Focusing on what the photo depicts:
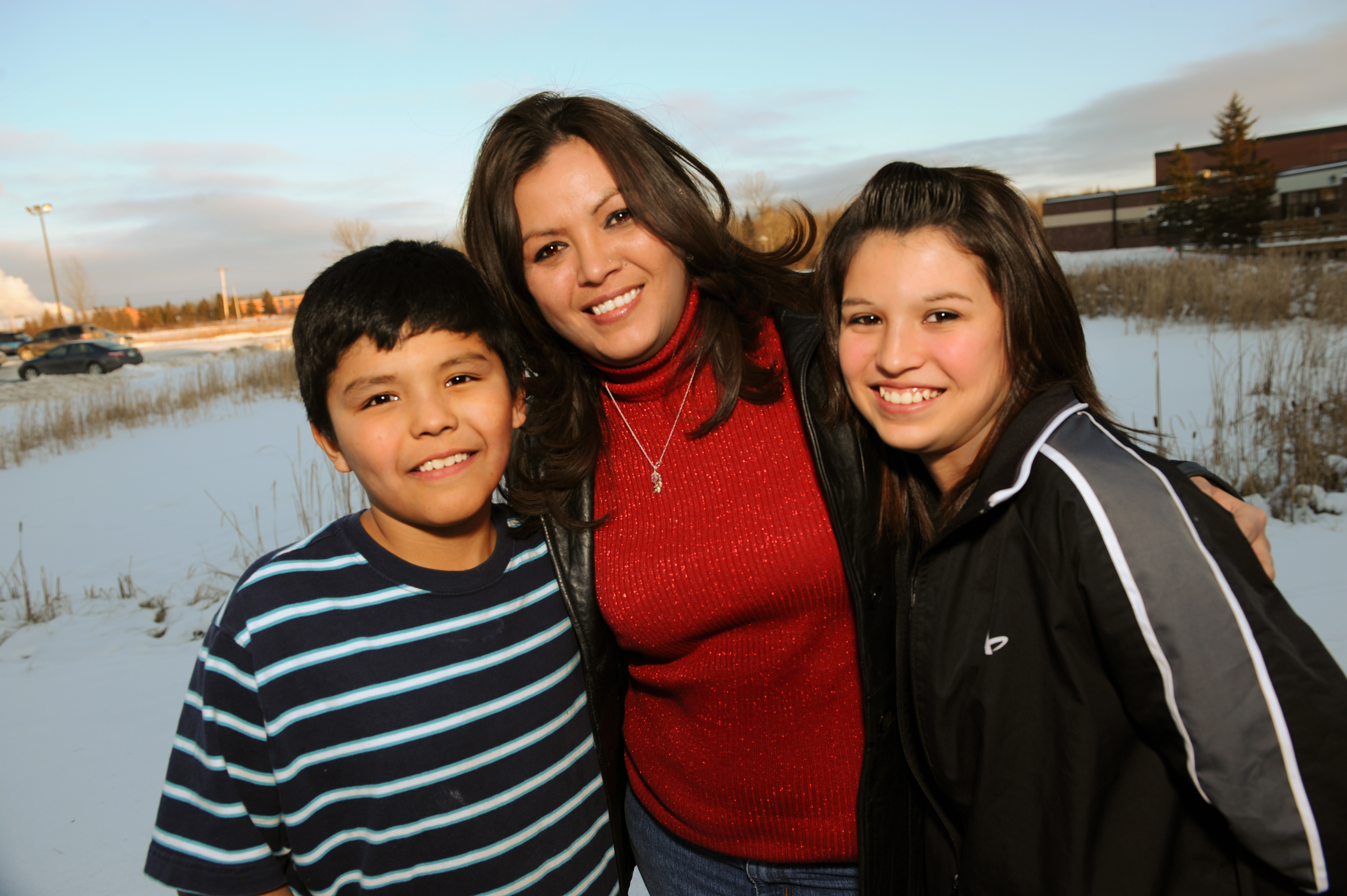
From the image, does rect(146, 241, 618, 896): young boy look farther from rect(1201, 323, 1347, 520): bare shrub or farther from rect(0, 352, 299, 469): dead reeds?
rect(0, 352, 299, 469): dead reeds

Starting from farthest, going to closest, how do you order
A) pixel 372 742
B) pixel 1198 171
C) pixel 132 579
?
pixel 1198 171
pixel 132 579
pixel 372 742

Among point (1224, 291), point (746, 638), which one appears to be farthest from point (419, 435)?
point (1224, 291)

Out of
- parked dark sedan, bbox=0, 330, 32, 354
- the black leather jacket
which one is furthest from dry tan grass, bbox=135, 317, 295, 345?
the black leather jacket

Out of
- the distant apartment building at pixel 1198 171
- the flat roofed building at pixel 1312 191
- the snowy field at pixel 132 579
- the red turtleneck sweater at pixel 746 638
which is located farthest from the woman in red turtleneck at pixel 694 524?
the flat roofed building at pixel 1312 191

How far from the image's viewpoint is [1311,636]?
1.09 metres

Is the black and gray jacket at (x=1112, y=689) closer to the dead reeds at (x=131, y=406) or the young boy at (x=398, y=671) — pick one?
the young boy at (x=398, y=671)

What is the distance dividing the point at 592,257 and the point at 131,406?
15.2 m

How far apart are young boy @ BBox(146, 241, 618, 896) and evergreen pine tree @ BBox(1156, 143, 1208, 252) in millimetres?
38877

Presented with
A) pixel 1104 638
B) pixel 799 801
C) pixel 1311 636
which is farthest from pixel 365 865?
pixel 1311 636

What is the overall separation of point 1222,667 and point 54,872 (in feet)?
12.2

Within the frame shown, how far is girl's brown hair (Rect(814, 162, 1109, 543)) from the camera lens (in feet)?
4.75

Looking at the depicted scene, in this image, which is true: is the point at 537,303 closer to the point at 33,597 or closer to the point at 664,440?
the point at 664,440

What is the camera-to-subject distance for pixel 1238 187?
35281 mm

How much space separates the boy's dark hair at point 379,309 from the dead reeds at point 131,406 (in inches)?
372
